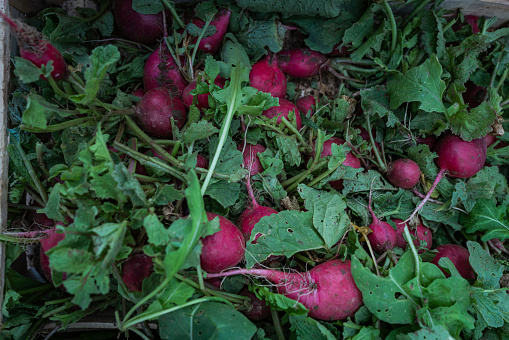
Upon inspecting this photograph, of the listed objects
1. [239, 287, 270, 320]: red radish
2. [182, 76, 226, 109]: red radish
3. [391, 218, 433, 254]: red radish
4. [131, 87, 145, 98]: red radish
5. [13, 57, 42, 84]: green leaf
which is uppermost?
[13, 57, 42, 84]: green leaf

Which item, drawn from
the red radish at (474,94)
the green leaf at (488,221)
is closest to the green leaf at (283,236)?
the green leaf at (488,221)

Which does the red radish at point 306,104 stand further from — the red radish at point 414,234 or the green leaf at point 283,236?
the red radish at point 414,234

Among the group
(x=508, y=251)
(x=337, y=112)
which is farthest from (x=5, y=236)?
(x=508, y=251)

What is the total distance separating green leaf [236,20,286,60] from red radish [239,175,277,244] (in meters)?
0.74

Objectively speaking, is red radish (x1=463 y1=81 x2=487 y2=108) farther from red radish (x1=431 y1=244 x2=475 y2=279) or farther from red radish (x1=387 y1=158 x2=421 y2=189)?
red radish (x1=431 y1=244 x2=475 y2=279)

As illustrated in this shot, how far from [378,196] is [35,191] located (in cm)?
171

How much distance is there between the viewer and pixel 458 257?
1715 mm

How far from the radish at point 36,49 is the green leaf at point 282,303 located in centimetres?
120

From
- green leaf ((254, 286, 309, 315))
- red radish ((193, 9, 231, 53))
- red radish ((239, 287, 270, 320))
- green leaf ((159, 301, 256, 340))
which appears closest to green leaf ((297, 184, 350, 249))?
green leaf ((254, 286, 309, 315))

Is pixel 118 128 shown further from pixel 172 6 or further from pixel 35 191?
pixel 172 6

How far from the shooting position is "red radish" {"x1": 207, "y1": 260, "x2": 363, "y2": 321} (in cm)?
144

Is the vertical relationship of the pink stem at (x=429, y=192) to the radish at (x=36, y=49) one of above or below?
below

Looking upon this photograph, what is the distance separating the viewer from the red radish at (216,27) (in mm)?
1717

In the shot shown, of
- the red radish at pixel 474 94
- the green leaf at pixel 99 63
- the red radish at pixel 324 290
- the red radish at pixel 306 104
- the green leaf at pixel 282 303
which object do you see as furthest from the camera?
the red radish at pixel 474 94
